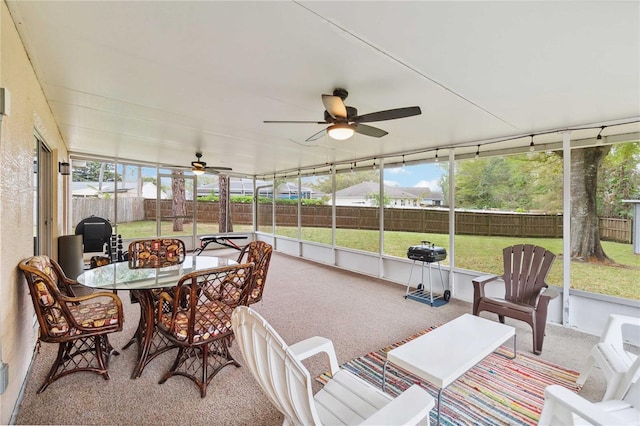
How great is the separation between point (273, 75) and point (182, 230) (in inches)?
276

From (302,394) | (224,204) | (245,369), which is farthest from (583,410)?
(224,204)

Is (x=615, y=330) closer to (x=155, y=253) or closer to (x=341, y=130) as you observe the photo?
(x=341, y=130)

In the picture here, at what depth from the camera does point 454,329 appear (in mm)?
2389

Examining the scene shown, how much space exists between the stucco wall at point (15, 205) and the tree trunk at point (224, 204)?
22.2 ft

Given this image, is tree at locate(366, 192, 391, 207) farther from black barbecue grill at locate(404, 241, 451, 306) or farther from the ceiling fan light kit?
the ceiling fan light kit

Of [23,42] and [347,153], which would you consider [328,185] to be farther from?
[23,42]

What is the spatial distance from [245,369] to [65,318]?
1379 mm

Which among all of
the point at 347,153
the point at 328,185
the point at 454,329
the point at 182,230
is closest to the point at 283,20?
the point at 454,329

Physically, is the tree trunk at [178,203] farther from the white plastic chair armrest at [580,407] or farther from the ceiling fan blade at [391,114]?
the white plastic chair armrest at [580,407]

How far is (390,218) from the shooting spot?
223 inches

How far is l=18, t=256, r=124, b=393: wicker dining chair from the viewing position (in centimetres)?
194

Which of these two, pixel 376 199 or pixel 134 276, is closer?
pixel 134 276

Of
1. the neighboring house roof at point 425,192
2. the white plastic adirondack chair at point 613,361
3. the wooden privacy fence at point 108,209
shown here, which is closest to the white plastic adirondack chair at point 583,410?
the white plastic adirondack chair at point 613,361

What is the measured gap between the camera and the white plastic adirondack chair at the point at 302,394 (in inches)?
43.0
